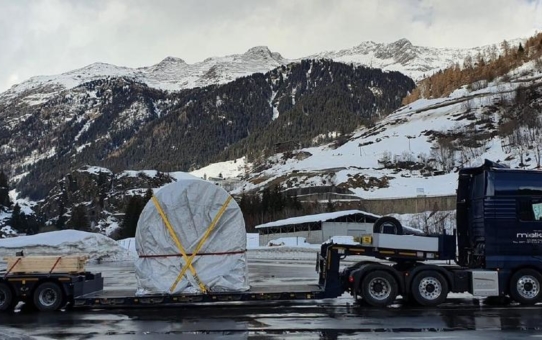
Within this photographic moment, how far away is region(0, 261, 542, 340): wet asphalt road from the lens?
1098 centimetres

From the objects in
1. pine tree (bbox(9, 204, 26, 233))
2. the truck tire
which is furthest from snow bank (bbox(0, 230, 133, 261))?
pine tree (bbox(9, 204, 26, 233))

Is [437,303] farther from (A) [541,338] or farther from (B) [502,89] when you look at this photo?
(B) [502,89]

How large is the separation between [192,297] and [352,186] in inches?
5054

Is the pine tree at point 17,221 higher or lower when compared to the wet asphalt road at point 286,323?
higher

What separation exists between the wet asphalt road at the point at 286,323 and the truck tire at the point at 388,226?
1.95 meters

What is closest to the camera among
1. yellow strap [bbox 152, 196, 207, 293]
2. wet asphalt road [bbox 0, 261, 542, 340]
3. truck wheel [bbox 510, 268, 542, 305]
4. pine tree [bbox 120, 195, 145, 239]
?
wet asphalt road [bbox 0, 261, 542, 340]

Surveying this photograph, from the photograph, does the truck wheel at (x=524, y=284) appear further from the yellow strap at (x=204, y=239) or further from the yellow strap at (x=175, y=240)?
the yellow strap at (x=175, y=240)

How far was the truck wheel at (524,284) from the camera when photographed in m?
14.3

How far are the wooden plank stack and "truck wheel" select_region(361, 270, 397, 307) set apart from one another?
789 cm

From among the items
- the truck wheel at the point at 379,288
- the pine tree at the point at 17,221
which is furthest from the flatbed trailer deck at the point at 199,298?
the pine tree at the point at 17,221

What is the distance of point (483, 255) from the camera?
1459cm

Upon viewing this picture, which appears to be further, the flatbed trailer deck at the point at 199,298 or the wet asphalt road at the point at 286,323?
the flatbed trailer deck at the point at 199,298

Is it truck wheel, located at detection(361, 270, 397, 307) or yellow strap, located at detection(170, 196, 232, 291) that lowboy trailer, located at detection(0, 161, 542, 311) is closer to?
truck wheel, located at detection(361, 270, 397, 307)

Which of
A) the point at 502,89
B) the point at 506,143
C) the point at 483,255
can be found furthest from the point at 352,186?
the point at 483,255
